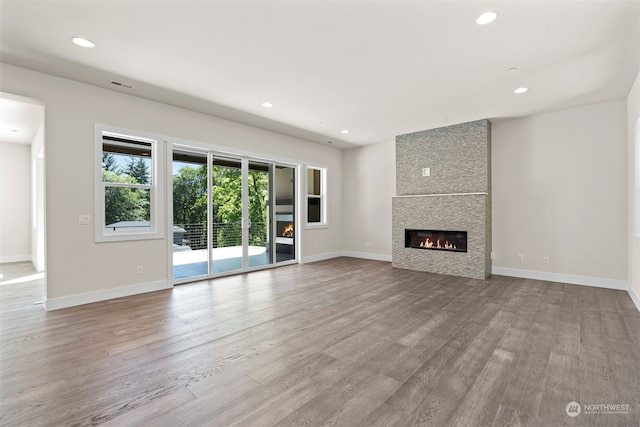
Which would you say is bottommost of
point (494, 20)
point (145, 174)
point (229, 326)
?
point (229, 326)

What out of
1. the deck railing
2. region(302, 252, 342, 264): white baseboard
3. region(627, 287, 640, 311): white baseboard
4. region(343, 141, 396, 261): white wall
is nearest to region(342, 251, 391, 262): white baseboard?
region(343, 141, 396, 261): white wall

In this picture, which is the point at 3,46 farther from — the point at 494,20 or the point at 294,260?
the point at 294,260

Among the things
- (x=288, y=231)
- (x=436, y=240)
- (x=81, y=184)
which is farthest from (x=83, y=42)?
(x=436, y=240)

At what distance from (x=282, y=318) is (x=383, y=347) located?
124 centimetres

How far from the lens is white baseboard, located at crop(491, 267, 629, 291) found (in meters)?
4.52

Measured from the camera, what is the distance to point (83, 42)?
9.61 ft

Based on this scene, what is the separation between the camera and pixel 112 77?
3695 millimetres

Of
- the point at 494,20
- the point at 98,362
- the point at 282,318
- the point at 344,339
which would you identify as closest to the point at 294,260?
the point at 282,318

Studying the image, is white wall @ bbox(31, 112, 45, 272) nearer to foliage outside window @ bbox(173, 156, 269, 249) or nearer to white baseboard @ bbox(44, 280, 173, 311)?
white baseboard @ bbox(44, 280, 173, 311)

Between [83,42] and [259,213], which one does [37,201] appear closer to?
[259,213]

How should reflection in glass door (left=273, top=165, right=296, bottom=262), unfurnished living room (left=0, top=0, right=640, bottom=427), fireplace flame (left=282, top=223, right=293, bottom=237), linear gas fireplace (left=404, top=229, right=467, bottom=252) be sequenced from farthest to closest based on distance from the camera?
1. fireplace flame (left=282, top=223, right=293, bottom=237)
2. reflection in glass door (left=273, top=165, right=296, bottom=262)
3. linear gas fireplace (left=404, top=229, right=467, bottom=252)
4. unfurnished living room (left=0, top=0, right=640, bottom=427)

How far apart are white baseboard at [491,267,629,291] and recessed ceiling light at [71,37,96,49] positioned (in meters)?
6.83

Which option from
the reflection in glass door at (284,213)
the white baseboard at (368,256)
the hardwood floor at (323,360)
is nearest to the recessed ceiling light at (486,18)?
the hardwood floor at (323,360)

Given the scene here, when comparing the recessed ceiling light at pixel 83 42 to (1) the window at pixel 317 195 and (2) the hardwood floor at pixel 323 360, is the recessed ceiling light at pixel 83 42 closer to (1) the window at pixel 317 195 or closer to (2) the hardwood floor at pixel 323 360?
(2) the hardwood floor at pixel 323 360
